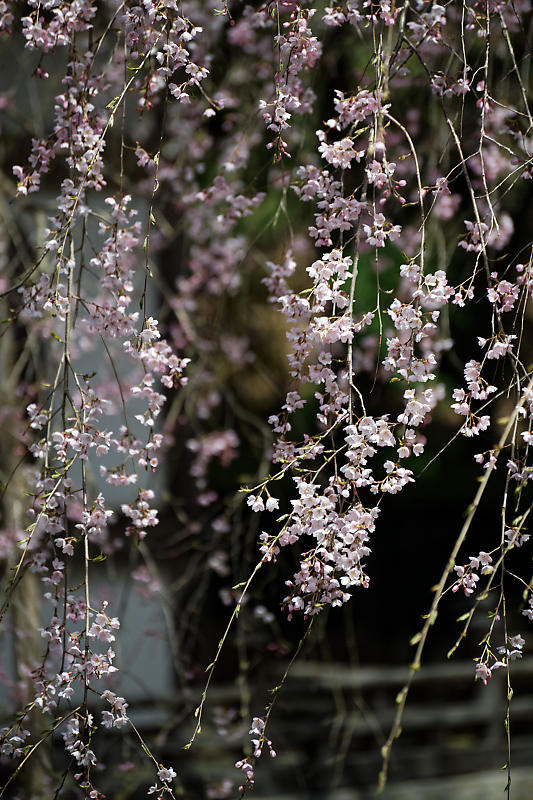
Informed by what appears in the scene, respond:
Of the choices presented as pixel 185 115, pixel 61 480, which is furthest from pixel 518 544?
pixel 185 115

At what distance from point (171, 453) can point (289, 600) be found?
3.35m

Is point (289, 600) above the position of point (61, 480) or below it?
below

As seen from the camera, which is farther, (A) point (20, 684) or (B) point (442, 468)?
(B) point (442, 468)

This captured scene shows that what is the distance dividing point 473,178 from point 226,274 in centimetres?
133

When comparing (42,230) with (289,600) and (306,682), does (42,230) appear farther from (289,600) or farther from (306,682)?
(306,682)

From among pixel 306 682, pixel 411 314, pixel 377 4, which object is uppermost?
pixel 377 4

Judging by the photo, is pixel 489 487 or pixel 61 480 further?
pixel 489 487

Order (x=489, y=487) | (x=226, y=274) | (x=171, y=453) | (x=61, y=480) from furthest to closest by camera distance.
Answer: (x=489, y=487), (x=171, y=453), (x=226, y=274), (x=61, y=480)

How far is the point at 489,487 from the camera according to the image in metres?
5.66

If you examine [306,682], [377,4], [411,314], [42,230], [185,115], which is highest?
[185,115]

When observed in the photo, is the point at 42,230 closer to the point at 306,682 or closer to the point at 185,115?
the point at 185,115

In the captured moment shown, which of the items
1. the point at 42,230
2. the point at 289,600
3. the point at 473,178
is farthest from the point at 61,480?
the point at 473,178

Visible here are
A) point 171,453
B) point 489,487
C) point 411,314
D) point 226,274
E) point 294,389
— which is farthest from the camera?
point 489,487

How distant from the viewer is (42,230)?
3193 mm
